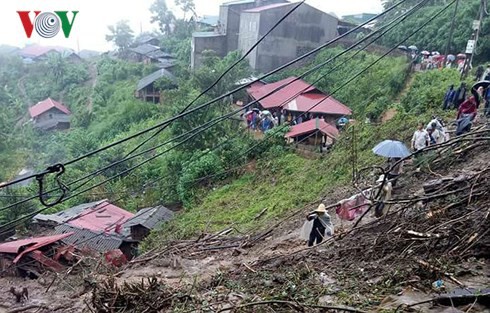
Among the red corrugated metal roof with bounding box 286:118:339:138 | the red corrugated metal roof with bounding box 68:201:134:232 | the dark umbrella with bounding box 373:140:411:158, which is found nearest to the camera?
the dark umbrella with bounding box 373:140:411:158

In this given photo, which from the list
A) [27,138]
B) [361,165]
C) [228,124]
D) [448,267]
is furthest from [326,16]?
[448,267]

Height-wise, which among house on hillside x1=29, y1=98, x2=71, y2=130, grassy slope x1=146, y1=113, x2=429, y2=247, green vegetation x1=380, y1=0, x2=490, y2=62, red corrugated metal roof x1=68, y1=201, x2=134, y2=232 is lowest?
house on hillside x1=29, y1=98, x2=71, y2=130

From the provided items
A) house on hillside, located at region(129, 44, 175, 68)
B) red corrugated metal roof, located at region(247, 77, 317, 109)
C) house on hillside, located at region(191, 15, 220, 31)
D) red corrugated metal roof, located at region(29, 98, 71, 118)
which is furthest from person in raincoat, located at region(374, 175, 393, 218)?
red corrugated metal roof, located at region(29, 98, 71, 118)

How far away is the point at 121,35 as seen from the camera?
60.5 metres

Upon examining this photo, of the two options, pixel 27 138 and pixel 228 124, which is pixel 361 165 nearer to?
pixel 228 124

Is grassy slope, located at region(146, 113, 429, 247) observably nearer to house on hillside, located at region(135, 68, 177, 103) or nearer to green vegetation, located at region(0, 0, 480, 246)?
green vegetation, located at region(0, 0, 480, 246)

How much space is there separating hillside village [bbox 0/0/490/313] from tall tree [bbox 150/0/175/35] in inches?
Result: 605

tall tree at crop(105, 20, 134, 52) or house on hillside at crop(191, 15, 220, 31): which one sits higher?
house on hillside at crop(191, 15, 220, 31)

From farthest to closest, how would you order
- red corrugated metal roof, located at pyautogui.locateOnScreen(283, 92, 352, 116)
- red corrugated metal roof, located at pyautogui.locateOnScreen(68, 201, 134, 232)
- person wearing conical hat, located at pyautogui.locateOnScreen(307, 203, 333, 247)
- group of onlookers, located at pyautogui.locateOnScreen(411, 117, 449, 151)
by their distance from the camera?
red corrugated metal roof, located at pyautogui.locateOnScreen(283, 92, 352, 116), red corrugated metal roof, located at pyautogui.locateOnScreen(68, 201, 134, 232), group of onlookers, located at pyautogui.locateOnScreen(411, 117, 449, 151), person wearing conical hat, located at pyautogui.locateOnScreen(307, 203, 333, 247)

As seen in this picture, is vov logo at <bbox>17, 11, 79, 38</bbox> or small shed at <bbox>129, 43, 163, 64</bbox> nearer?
vov logo at <bbox>17, 11, 79, 38</bbox>

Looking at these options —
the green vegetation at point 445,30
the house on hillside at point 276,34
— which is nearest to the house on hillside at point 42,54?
the house on hillside at point 276,34

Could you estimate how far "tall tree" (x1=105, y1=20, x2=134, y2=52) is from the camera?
2387 inches

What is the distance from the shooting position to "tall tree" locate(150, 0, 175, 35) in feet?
203

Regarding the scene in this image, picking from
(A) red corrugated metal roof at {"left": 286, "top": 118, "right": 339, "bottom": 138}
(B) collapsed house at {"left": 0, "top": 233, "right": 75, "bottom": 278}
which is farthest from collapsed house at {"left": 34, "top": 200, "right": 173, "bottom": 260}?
(A) red corrugated metal roof at {"left": 286, "top": 118, "right": 339, "bottom": 138}
